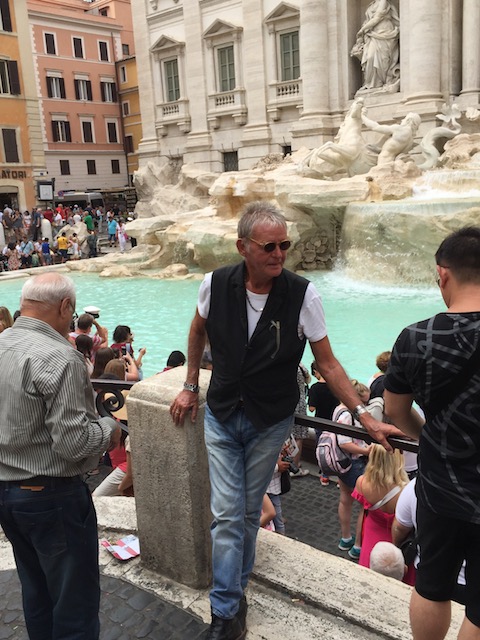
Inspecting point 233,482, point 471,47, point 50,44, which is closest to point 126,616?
point 233,482

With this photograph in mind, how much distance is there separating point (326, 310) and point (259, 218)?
899 centimetres

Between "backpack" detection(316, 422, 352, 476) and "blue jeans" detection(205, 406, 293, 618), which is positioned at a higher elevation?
"blue jeans" detection(205, 406, 293, 618)

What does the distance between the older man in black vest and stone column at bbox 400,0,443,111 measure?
19380 millimetres

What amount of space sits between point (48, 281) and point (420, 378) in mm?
1341

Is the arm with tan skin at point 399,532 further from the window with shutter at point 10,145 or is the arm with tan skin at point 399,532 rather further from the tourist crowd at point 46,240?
the window with shutter at point 10,145

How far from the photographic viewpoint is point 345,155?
54.2 feet

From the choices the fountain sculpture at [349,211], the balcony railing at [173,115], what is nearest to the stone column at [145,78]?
the balcony railing at [173,115]

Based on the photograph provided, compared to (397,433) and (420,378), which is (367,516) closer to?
(397,433)

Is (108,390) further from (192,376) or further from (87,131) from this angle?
(87,131)

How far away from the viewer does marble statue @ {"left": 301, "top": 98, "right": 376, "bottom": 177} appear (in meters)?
16.4

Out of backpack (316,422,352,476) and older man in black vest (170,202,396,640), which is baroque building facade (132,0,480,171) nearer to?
backpack (316,422,352,476)

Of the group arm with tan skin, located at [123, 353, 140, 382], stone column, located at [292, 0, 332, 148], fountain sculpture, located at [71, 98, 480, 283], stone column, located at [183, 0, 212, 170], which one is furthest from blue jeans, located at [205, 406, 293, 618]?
stone column, located at [183, 0, 212, 170]

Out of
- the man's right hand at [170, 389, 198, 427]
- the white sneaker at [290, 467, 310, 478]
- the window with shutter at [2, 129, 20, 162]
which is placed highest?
the window with shutter at [2, 129, 20, 162]

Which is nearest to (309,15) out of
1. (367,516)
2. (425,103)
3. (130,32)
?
(425,103)
